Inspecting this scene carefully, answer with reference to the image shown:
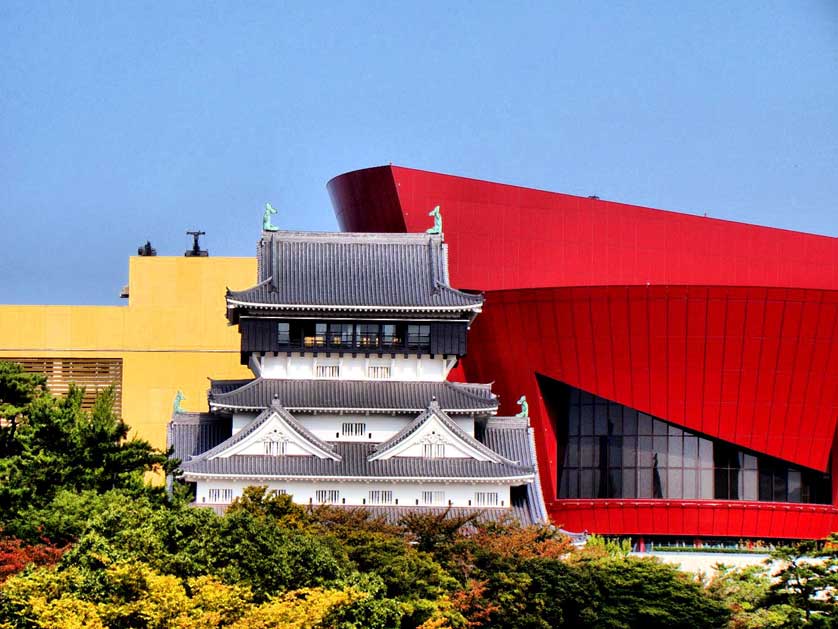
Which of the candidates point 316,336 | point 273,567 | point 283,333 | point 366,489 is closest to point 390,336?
point 316,336

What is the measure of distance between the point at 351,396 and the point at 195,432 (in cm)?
569

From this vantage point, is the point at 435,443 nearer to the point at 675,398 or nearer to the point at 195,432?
the point at 195,432

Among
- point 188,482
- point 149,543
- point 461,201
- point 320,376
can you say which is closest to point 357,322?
point 320,376

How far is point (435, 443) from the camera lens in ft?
232

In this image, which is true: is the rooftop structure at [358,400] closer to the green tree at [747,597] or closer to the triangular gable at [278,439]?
the triangular gable at [278,439]

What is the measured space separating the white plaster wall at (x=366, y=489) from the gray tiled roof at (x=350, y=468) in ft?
1.22

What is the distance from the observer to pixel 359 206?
3536 inches

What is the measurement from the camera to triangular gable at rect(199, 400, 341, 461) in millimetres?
70062

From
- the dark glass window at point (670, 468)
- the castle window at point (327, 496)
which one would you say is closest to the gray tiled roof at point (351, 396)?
the castle window at point (327, 496)

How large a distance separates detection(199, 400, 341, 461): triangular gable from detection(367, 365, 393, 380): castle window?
4259 mm

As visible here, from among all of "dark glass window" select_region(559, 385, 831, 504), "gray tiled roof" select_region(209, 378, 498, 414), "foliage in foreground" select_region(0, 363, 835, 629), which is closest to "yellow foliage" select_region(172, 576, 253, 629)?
"foliage in foreground" select_region(0, 363, 835, 629)

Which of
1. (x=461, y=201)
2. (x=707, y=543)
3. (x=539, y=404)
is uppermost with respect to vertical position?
(x=461, y=201)

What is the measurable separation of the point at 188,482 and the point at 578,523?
17249 millimetres

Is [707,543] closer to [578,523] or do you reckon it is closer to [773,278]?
[578,523]
